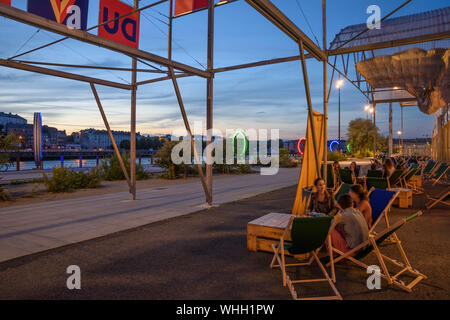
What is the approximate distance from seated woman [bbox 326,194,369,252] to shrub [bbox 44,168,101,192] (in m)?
9.49

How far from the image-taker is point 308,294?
304 centimetres

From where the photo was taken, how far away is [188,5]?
25.2 feet

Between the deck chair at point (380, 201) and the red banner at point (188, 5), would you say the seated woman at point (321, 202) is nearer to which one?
the deck chair at point (380, 201)

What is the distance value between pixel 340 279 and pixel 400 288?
59 centimetres

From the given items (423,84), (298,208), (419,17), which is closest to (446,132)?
(423,84)

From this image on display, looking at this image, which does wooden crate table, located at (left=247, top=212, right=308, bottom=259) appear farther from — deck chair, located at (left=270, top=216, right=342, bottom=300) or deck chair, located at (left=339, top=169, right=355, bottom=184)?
deck chair, located at (left=339, top=169, right=355, bottom=184)

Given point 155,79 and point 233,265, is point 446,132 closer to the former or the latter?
point 155,79

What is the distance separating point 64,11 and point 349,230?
5257 millimetres

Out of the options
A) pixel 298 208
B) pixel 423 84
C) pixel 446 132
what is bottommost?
pixel 298 208

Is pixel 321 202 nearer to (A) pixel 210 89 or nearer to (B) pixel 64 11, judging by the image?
(A) pixel 210 89

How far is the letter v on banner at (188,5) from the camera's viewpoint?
747 centimetres

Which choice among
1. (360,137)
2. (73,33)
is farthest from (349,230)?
(360,137)

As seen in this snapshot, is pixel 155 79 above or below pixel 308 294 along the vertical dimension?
above
